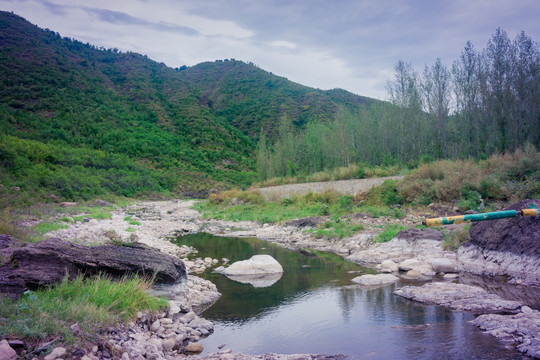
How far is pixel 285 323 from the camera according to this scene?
269 inches

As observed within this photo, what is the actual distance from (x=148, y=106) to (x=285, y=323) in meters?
77.8

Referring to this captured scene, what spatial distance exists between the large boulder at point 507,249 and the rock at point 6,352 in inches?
397

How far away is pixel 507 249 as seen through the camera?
9297mm

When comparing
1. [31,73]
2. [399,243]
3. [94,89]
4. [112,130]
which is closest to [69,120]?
[112,130]

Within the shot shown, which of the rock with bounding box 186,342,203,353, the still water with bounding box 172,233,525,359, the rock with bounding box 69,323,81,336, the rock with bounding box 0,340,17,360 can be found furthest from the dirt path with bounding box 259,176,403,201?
the rock with bounding box 0,340,17,360

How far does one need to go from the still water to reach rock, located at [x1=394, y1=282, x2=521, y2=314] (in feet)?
1.02

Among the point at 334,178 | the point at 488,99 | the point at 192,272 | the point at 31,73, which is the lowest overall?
the point at 192,272

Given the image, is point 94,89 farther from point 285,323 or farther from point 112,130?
point 285,323

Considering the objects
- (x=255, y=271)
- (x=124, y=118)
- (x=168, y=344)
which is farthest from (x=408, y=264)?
(x=124, y=118)

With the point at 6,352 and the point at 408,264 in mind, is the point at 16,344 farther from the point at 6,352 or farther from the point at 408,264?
the point at 408,264

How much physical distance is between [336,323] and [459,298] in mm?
2965

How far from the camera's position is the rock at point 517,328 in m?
5.09

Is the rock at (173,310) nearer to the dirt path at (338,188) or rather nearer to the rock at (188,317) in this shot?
the rock at (188,317)

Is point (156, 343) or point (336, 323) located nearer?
point (156, 343)
